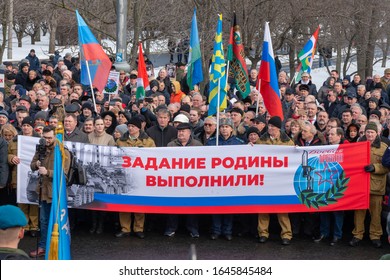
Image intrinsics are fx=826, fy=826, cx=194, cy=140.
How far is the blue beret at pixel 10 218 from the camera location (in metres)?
4.98

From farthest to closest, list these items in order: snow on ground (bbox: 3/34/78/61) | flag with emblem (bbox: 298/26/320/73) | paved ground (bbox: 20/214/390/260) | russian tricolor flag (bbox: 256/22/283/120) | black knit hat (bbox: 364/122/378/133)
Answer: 1. snow on ground (bbox: 3/34/78/61)
2. flag with emblem (bbox: 298/26/320/73)
3. russian tricolor flag (bbox: 256/22/283/120)
4. black knit hat (bbox: 364/122/378/133)
5. paved ground (bbox: 20/214/390/260)

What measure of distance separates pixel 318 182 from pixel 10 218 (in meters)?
6.00

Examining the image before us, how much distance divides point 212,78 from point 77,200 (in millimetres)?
2558

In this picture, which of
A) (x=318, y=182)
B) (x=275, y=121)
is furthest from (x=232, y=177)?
(x=318, y=182)

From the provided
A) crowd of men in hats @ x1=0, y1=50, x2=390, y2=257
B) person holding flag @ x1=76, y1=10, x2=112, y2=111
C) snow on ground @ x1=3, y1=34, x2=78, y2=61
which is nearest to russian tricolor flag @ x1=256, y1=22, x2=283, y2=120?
crowd of men in hats @ x1=0, y1=50, x2=390, y2=257

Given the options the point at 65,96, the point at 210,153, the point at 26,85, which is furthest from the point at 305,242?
the point at 26,85

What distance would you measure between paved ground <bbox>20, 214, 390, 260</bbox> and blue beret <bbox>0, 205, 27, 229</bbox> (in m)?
4.68

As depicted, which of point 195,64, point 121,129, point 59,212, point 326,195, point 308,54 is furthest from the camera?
point 308,54

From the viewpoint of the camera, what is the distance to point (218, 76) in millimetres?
11453

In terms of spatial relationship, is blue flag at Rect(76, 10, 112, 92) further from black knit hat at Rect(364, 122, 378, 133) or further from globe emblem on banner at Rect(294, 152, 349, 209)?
black knit hat at Rect(364, 122, 378, 133)

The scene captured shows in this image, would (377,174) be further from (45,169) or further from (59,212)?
(59,212)

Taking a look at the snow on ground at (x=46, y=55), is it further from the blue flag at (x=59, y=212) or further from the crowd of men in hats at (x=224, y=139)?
the blue flag at (x=59, y=212)

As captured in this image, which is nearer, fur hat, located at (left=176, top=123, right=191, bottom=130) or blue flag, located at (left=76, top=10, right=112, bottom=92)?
fur hat, located at (left=176, top=123, right=191, bottom=130)

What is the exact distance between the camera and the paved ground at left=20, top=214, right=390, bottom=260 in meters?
9.85
